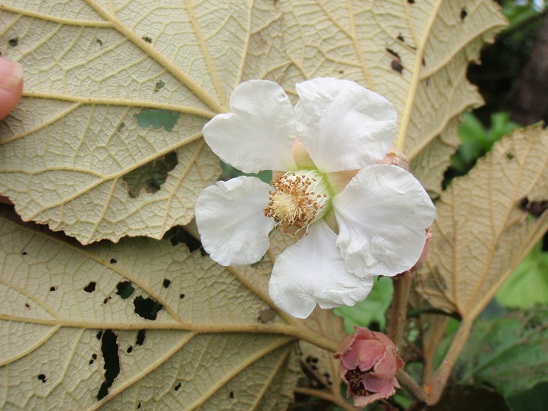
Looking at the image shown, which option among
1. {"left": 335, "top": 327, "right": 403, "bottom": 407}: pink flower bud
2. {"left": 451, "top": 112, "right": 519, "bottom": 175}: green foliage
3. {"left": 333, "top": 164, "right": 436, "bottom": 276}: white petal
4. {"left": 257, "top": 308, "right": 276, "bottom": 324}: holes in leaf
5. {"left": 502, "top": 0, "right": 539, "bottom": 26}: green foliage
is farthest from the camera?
{"left": 502, "top": 0, "right": 539, "bottom": 26}: green foliage

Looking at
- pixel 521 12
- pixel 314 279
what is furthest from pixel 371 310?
pixel 521 12

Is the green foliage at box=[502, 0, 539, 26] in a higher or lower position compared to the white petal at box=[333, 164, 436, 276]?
lower

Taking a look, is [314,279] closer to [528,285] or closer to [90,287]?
[90,287]

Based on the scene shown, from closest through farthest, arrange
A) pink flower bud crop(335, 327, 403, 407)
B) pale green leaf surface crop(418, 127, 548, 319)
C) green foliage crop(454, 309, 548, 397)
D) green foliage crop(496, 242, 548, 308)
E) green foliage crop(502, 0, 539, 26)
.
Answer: pink flower bud crop(335, 327, 403, 407) < pale green leaf surface crop(418, 127, 548, 319) < green foliage crop(454, 309, 548, 397) < green foliage crop(496, 242, 548, 308) < green foliage crop(502, 0, 539, 26)

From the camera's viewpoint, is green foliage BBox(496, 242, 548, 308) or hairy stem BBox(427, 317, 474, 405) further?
green foliage BBox(496, 242, 548, 308)

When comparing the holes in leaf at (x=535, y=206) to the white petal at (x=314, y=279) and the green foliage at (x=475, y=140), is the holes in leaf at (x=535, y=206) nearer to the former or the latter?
the white petal at (x=314, y=279)

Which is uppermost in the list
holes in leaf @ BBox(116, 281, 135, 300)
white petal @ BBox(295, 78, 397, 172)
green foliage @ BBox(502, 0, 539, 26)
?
white petal @ BBox(295, 78, 397, 172)

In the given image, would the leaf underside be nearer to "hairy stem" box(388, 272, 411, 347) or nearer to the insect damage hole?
the insect damage hole

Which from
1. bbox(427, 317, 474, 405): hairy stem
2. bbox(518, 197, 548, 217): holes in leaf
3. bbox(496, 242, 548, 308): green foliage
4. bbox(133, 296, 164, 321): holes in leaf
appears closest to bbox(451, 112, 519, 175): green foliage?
bbox(496, 242, 548, 308): green foliage

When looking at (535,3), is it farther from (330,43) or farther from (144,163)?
(144,163)

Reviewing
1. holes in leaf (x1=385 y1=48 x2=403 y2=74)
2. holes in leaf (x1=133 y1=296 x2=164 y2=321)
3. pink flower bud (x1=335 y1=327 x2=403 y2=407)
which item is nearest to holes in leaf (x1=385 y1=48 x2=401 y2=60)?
holes in leaf (x1=385 y1=48 x2=403 y2=74)
